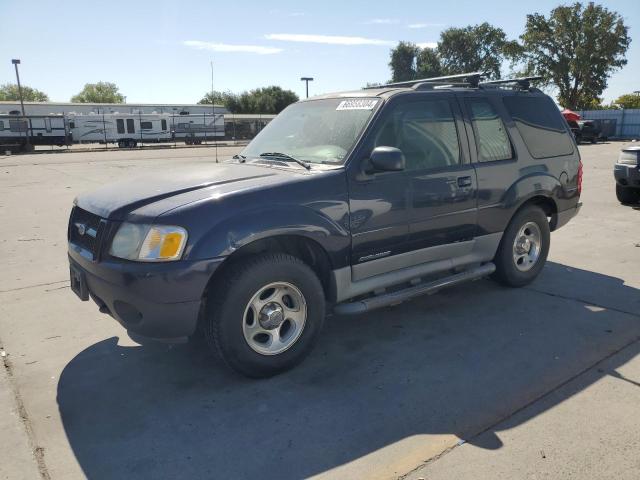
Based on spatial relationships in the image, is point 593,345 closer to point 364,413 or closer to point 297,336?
point 364,413

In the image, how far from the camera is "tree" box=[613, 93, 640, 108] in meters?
66.8

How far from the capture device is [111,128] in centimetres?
4134

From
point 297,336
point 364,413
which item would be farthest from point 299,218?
point 364,413

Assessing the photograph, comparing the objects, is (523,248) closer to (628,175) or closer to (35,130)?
(628,175)

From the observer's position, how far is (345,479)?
8.33 feet

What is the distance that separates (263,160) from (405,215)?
4.08 ft

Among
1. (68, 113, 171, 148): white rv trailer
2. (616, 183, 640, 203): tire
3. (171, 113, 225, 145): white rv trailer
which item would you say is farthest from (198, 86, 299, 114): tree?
(616, 183, 640, 203): tire

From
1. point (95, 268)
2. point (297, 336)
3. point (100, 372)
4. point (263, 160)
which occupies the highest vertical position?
point (263, 160)

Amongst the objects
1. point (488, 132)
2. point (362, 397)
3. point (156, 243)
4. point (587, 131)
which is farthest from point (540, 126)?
point (587, 131)

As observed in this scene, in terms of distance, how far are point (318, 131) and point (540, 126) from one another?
2.44 metres

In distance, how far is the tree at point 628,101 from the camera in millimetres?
66762

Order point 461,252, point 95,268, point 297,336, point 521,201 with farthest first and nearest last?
point 521,201 → point 461,252 → point 297,336 → point 95,268

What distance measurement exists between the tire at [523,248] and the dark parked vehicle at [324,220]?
16mm

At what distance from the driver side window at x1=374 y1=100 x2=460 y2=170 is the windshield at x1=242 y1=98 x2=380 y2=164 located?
0.68ft
